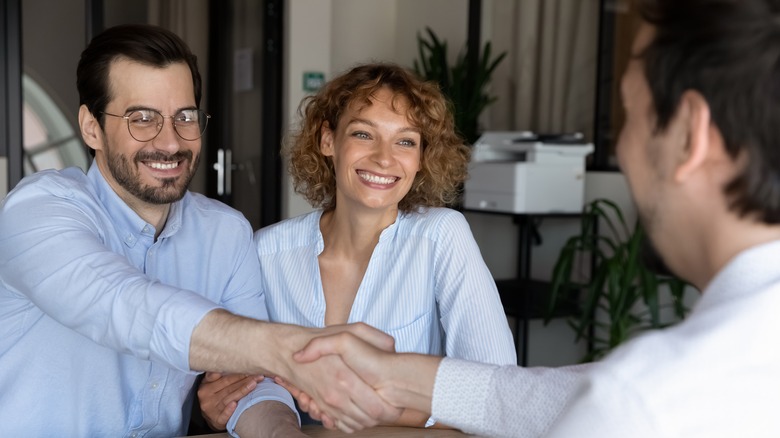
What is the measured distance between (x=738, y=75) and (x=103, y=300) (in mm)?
1067

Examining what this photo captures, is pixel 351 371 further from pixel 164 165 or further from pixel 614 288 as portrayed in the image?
pixel 614 288

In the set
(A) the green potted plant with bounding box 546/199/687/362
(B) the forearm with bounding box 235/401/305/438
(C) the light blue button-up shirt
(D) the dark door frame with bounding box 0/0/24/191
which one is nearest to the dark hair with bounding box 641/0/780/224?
(C) the light blue button-up shirt

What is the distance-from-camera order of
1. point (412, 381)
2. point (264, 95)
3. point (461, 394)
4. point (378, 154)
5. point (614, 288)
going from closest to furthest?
1. point (461, 394)
2. point (412, 381)
3. point (378, 154)
4. point (614, 288)
5. point (264, 95)

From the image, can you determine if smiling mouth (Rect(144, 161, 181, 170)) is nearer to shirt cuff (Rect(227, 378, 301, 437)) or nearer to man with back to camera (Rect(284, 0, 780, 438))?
shirt cuff (Rect(227, 378, 301, 437))

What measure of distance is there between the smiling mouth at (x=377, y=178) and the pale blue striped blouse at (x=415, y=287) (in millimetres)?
105

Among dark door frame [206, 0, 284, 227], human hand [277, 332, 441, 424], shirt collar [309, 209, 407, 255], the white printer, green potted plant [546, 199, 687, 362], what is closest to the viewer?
human hand [277, 332, 441, 424]

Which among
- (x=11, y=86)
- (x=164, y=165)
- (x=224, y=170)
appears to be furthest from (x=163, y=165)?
(x=224, y=170)

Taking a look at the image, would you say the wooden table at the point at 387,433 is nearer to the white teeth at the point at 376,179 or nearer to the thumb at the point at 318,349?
the thumb at the point at 318,349

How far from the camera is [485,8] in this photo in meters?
5.58

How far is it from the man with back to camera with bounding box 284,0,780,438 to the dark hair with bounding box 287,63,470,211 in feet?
4.20

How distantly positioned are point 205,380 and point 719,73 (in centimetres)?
143

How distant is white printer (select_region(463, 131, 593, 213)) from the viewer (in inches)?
173

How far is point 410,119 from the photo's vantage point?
2.35 meters

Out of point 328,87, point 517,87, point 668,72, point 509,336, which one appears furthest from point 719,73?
point 517,87
